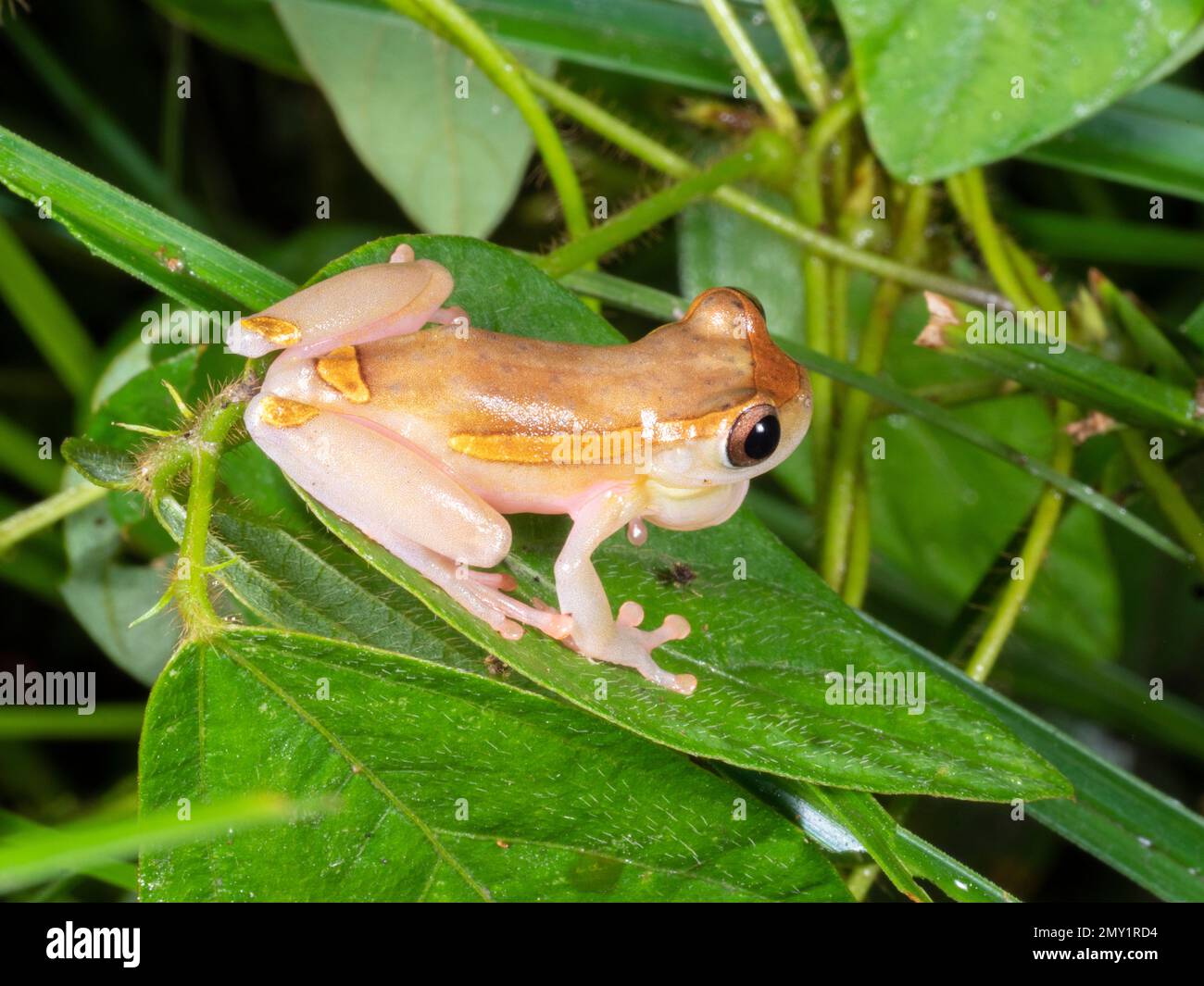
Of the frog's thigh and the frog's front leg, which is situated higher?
the frog's thigh

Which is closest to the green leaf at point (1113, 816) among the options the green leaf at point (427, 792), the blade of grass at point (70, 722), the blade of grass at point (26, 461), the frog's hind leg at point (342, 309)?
the green leaf at point (427, 792)

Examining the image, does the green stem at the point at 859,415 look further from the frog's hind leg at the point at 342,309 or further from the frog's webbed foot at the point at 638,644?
the frog's hind leg at the point at 342,309

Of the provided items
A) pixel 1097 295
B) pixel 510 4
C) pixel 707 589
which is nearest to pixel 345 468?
pixel 707 589

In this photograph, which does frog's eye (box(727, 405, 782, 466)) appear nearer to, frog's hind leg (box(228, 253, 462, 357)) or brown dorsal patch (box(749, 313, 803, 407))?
brown dorsal patch (box(749, 313, 803, 407))

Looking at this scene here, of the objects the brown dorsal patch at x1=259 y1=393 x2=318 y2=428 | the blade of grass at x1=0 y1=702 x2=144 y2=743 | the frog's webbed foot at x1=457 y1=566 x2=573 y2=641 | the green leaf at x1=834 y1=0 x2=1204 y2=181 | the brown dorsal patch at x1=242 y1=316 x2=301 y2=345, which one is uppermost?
the green leaf at x1=834 y1=0 x2=1204 y2=181

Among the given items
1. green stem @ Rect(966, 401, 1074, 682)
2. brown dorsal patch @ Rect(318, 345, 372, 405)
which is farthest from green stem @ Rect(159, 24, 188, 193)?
green stem @ Rect(966, 401, 1074, 682)

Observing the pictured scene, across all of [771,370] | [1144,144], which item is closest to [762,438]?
[771,370]
